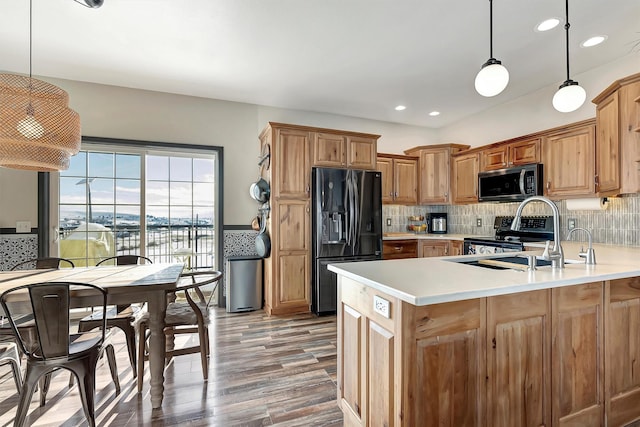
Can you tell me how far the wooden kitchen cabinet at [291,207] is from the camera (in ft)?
12.2

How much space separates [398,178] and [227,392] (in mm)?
3887

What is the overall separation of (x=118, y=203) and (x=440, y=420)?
4146 mm

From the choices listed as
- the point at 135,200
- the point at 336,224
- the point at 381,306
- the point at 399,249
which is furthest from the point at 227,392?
the point at 399,249

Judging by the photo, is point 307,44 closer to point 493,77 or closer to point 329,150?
point 329,150

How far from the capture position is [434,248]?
4.48 metres

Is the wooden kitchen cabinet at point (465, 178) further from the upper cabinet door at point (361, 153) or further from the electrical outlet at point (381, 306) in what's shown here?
the electrical outlet at point (381, 306)

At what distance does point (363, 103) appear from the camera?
432cm

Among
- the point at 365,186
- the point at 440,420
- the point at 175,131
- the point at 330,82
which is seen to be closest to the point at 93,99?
the point at 175,131

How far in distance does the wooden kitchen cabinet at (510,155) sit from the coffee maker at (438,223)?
46.5 inches

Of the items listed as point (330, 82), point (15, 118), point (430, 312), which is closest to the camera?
point (430, 312)

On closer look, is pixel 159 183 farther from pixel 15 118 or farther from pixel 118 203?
pixel 15 118

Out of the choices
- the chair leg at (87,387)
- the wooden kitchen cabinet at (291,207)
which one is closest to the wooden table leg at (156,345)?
the chair leg at (87,387)

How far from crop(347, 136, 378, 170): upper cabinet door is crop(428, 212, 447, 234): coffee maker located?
1.80 m

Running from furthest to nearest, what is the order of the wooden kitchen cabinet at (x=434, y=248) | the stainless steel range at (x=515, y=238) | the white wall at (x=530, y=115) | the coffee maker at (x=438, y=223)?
the coffee maker at (x=438, y=223), the wooden kitchen cabinet at (x=434, y=248), the stainless steel range at (x=515, y=238), the white wall at (x=530, y=115)
